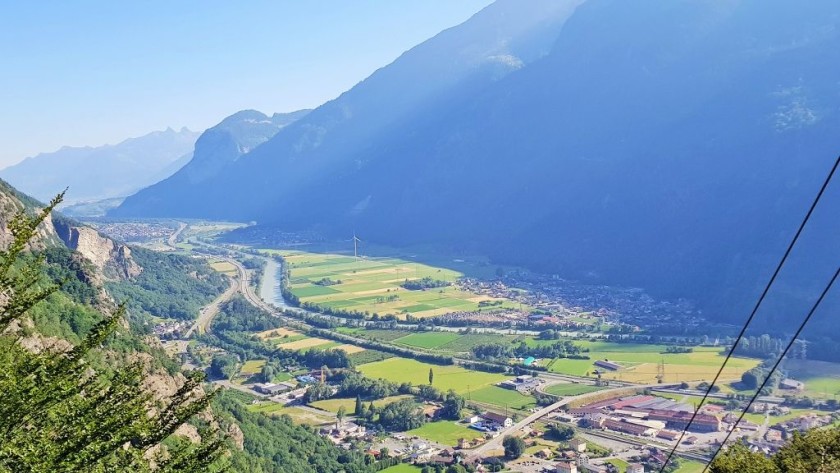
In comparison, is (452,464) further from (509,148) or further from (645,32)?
(645,32)

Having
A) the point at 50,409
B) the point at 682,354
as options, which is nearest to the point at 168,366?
the point at 50,409

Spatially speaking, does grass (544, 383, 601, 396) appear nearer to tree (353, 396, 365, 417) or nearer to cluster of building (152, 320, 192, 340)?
tree (353, 396, 365, 417)

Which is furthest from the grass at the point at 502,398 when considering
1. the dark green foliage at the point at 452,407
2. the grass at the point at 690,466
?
the grass at the point at 690,466

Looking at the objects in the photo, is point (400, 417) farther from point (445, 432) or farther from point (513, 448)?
point (513, 448)

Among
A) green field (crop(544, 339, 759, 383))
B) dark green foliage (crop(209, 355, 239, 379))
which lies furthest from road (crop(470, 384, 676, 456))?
dark green foliage (crop(209, 355, 239, 379))

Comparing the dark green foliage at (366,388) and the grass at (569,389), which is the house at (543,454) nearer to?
the grass at (569,389)

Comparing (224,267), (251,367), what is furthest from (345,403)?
(224,267)
